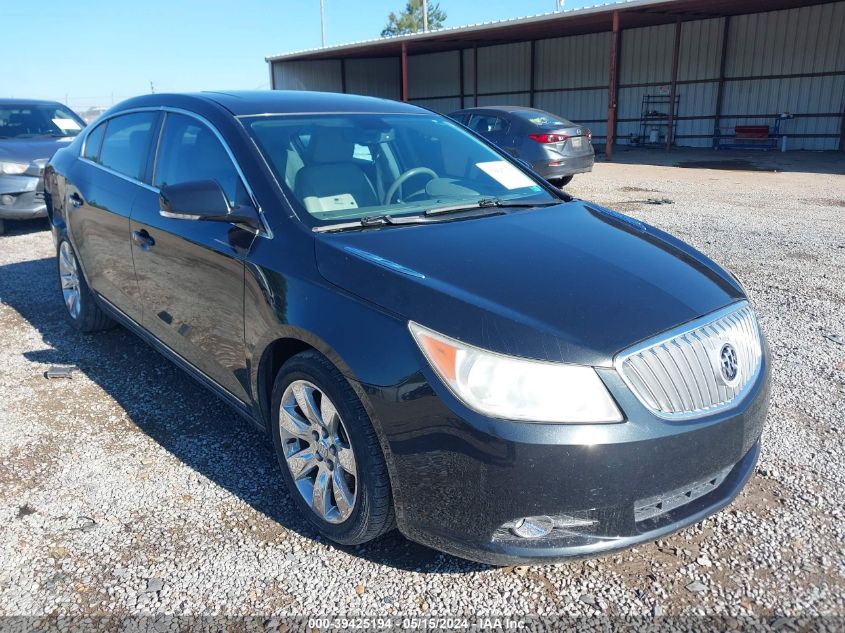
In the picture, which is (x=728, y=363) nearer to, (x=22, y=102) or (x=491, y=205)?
(x=491, y=205)

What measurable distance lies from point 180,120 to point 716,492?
302cm

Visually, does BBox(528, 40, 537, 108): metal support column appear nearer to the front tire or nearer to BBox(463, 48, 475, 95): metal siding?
BBox(463, 48, 475, 95): metal siding

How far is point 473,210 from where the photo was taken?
123 inches

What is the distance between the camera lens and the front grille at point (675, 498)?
83.5 inches

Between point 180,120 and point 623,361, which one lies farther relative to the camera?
point 180,120

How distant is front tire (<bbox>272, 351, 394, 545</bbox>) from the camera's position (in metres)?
2.29

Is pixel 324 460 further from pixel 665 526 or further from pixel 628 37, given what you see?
pixel 628 37

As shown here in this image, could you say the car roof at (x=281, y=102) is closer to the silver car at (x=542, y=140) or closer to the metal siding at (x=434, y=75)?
the silver car at (x=542, y=140)

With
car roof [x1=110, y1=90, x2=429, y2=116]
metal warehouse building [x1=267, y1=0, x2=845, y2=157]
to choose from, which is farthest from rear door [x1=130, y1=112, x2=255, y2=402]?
metal warehouse building [x1=267, y1=0, x2=845, y2=157]

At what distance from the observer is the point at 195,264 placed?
3.12 m

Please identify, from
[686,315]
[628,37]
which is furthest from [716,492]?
[628,37]

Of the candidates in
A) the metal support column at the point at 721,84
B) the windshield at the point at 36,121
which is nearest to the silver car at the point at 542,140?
the windshield at the point at 36,121

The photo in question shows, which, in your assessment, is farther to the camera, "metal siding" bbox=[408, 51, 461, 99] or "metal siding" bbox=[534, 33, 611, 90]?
"metal siding" bbox=[408, 51, 461, 99]

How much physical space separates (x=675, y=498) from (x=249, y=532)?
1.61 m
